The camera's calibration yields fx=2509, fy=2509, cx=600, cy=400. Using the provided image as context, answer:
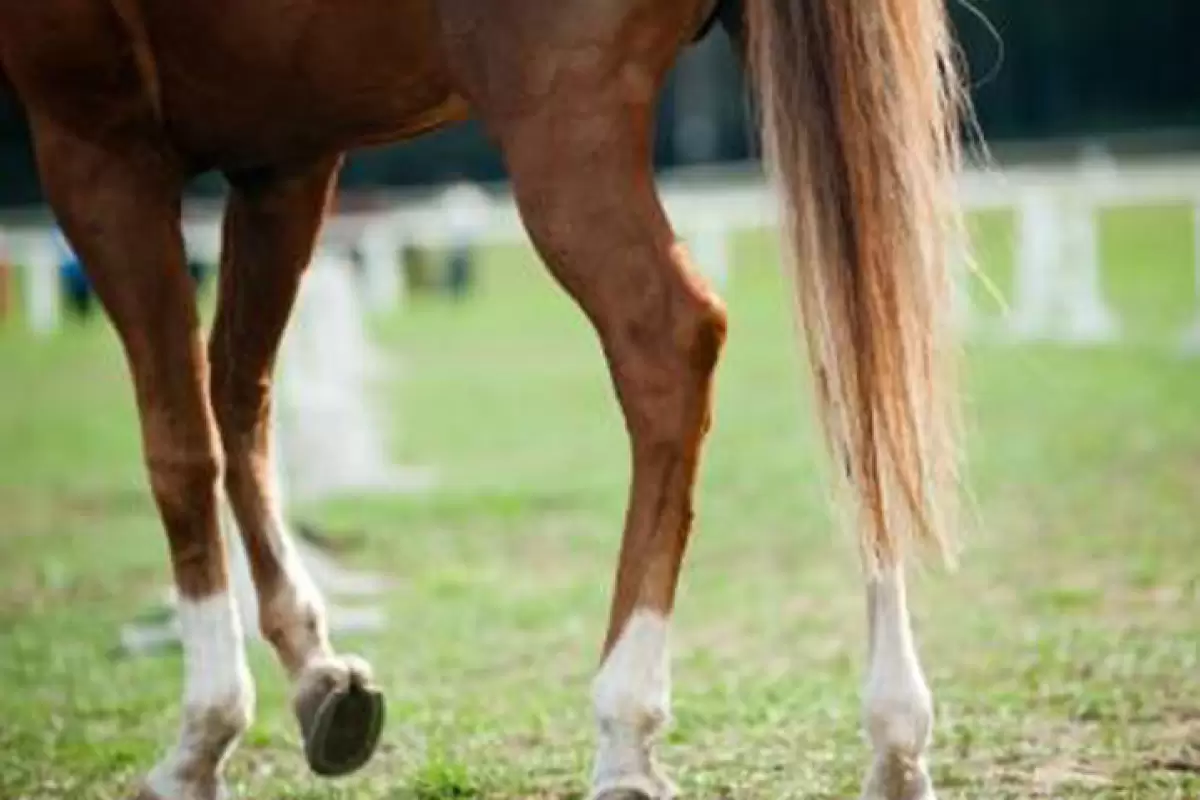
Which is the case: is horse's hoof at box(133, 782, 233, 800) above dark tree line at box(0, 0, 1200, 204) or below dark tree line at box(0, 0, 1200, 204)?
above

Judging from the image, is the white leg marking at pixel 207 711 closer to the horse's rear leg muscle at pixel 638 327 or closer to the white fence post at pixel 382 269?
the horse's rear leg muscle at pixel 638 327

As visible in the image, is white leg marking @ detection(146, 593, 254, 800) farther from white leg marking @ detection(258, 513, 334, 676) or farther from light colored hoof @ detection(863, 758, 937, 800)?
light colored hoof @ detection(863, 758, 937, 800)

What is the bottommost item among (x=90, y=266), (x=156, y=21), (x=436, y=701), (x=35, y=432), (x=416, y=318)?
(x=416, y=318)

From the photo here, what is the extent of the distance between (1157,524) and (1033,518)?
2.73 feet

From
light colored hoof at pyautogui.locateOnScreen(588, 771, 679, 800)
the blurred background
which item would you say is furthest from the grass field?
light colored hoof at pyautogui.locateOnScreen(588, 771, 679, 800)

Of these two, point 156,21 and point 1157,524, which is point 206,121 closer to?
point 156,21

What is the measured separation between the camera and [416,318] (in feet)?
104

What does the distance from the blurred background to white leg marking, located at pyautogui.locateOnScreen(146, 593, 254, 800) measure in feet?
1.73

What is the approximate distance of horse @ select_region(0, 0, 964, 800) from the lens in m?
5.20

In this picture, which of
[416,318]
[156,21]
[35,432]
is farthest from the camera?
[416,318]

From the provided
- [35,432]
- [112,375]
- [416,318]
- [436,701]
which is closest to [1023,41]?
[416,318]

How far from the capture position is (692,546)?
1205 centimetres

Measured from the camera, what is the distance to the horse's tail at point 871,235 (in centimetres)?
524

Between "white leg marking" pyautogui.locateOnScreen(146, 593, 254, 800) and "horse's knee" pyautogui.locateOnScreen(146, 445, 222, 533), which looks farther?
"horse's knee" pyautogui.locateOnScreen(146, 445, 222, 533)
